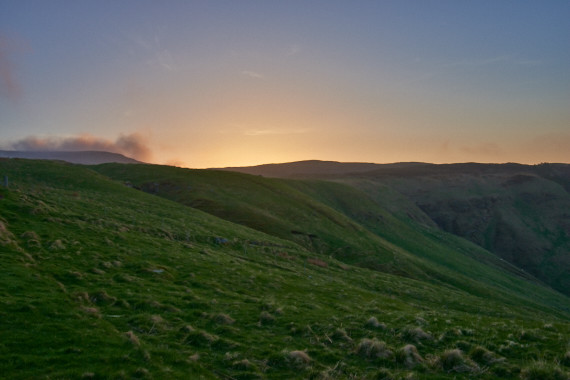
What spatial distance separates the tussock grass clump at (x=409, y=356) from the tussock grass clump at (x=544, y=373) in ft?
10.9

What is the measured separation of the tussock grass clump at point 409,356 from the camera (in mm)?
12805

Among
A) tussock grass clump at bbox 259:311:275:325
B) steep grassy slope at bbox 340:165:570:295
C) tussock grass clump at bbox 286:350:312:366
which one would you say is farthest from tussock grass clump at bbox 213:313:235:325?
steep grassy slope at bbox 340:165:570:295

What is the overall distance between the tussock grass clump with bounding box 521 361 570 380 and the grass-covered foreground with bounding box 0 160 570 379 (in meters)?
0.04

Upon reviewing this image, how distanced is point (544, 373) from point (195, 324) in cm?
1386

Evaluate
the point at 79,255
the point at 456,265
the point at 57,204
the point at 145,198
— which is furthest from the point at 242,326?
the point at 456,265

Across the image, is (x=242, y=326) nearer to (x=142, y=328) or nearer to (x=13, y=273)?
(x=142, y=328)

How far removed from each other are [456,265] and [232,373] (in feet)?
297

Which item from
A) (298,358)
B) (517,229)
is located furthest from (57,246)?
(517,229)

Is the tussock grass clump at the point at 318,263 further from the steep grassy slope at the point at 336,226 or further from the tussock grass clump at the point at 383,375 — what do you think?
the tussock grass clump at the point at 383,375

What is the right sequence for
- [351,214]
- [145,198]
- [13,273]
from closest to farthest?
[13,273] → [145,198] → [351,214]

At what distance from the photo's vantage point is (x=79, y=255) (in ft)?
81.2

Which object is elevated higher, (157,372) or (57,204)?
(57,204)

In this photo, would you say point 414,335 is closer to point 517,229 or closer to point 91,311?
point 91,311

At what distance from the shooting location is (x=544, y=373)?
11.4 meters
